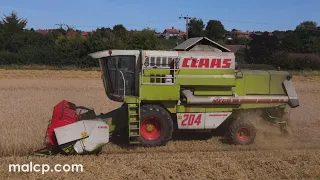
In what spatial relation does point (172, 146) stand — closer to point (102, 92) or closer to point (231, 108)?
point (231, 108)

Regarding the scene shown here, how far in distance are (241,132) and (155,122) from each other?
2.01 meters

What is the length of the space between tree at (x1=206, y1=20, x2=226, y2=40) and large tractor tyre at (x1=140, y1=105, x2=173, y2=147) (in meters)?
46.2

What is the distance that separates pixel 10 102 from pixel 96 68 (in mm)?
15675

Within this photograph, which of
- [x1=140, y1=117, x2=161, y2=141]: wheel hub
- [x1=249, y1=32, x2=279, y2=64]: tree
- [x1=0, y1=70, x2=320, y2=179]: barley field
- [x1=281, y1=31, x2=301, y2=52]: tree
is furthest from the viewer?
[x1=281, y1=31, x2=301, y2=52]: tree

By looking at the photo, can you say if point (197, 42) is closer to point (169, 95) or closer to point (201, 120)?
point (169, 95)

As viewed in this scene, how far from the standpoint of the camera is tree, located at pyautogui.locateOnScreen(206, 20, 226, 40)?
54844 mm

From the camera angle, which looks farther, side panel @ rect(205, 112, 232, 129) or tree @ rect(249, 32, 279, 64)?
tree @ rect(249, 32, 279, 64)

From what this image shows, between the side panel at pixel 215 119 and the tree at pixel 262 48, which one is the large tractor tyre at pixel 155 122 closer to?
the side panel at pixel 215 119

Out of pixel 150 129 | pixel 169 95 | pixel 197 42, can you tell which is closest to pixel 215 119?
pixel 169 95

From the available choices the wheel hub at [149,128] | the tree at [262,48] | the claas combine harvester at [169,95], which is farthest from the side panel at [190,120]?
the tree at [262,48]

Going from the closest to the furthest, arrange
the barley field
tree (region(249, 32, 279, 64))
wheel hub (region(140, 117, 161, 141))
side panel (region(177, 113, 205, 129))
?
the barley field
wheel hub (region(140, 117, 161, 141))
side panel (region(177, 113, 205, 129))
tree (region(249, 32, 279, 64))

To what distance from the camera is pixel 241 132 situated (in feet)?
30.2

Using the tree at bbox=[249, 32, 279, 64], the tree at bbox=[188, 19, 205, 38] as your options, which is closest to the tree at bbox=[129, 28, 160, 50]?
the tree at bbox=[249, 32, 279, 64]

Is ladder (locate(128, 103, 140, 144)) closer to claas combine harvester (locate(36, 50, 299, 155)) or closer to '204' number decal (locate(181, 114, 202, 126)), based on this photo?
claas combine harvester (locate(36, 50, 299, 155))
